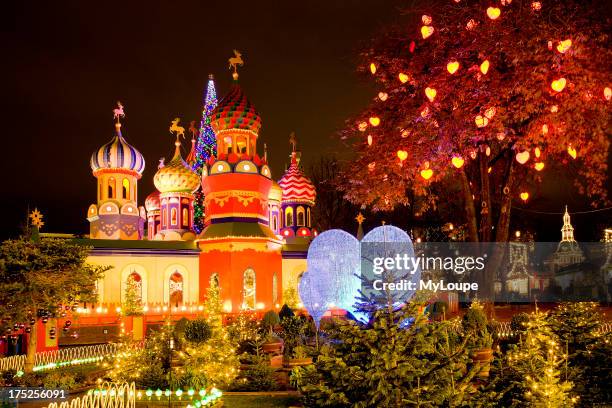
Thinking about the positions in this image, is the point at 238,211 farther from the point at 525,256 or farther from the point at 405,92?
the point at 525,256

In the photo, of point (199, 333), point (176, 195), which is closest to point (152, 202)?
point (176, 195)

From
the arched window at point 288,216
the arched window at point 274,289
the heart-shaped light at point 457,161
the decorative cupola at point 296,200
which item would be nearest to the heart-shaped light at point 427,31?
the heart-shaped light at point 457,161

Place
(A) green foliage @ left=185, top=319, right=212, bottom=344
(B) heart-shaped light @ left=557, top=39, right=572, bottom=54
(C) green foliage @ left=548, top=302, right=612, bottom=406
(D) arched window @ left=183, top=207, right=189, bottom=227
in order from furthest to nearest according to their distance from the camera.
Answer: (D) arched window @ left=183, top=207, right=189, bottom=227 < (A) green foliage @ left=185, top=319, right=212, bottom=344 < (B) heart-shaped light @ left=557, top=39, right=572, bottom=54 < (C) green foliage @ left=548, top=302, right=612, bottom=406

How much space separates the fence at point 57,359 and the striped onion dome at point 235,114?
14.0 meters

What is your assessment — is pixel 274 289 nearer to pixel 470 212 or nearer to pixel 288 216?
pixel 288 216

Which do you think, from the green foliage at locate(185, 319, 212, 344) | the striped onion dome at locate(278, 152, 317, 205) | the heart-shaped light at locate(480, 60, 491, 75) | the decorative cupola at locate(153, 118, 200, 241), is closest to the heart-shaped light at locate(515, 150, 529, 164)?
the heart-shaped light at locate(480, 60, 491, 75)

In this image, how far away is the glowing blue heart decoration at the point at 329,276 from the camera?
846 inches

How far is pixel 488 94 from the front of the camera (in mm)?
11984

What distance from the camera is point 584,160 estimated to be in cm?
1353

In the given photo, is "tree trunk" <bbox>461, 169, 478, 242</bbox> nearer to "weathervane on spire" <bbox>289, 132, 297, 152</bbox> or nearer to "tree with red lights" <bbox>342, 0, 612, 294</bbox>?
"tree with red lights" <bbox>342, 0, 612, 294</bbox>

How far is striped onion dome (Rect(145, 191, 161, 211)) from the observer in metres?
39.2

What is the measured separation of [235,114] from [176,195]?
6.74 meters

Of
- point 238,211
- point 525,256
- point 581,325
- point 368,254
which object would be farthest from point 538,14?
point 525,256

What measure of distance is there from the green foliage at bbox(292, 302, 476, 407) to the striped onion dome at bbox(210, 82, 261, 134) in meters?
25.4
